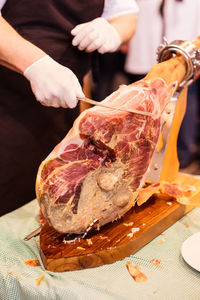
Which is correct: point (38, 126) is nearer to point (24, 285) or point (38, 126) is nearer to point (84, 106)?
point (24, 285)

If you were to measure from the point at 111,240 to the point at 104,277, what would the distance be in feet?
0.41

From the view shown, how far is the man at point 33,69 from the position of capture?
1289 millimetres

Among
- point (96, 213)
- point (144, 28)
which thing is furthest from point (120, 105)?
point (144, 28)

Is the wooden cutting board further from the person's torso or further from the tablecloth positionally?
the person's torso

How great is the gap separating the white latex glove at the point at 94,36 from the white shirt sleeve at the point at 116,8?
156mm

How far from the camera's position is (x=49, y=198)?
1.00m

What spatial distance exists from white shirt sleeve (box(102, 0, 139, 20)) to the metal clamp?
0.36 m

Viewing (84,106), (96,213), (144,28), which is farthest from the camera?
(84,106)

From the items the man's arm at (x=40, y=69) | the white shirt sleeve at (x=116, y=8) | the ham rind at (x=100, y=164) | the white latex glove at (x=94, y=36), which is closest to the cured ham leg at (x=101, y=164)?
the ham rind at (x=100, y=164)

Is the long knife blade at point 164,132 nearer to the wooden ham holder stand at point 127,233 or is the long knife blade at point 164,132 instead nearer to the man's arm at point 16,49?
the wooden ham holder stand at point 127,233

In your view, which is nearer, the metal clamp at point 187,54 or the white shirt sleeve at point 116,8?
the metal clamp at point 187,54

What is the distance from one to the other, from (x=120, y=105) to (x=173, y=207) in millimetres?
408

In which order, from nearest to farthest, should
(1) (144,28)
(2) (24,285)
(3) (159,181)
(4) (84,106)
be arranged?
(2) (24,285), (3) (159,181), (1) (144,28), (4) (84,106)

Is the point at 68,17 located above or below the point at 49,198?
above
